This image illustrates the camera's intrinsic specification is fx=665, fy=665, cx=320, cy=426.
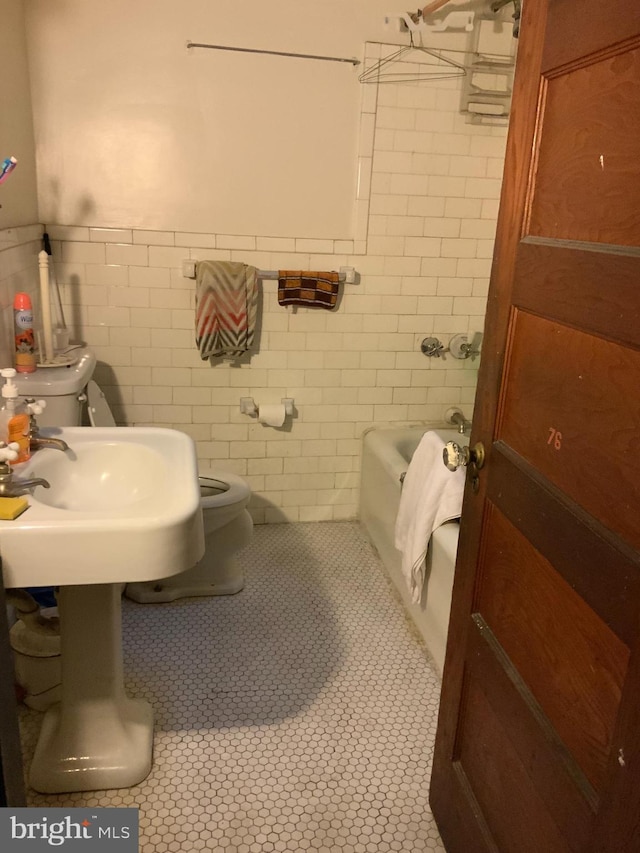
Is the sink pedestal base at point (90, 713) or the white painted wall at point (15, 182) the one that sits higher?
the white painted wall at point (15, 182)

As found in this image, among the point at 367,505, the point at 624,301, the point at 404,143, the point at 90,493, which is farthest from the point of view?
the point at 367,505

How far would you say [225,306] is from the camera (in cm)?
284

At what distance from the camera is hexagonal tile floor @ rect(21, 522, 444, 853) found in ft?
5.57

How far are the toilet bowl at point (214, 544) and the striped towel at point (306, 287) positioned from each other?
837 mm

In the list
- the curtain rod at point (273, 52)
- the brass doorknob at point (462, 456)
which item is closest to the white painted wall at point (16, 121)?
the curtain rod at point (273, 52)

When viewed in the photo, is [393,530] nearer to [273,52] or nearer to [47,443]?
[47,443]

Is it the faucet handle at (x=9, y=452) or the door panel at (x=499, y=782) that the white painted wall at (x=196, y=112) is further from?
the door panel at (x=499, y=782)

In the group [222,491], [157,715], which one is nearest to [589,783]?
[157,715]

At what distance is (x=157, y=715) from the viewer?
6.69 ft

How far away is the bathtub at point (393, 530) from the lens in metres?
2.22

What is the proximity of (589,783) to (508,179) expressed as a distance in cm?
107

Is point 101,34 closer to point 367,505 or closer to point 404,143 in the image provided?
point 404,143

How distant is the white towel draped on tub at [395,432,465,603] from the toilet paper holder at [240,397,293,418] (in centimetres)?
79

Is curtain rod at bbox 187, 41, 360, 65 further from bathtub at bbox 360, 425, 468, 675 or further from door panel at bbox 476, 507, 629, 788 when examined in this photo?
door panel at bbox 476, 507, 629, 788
